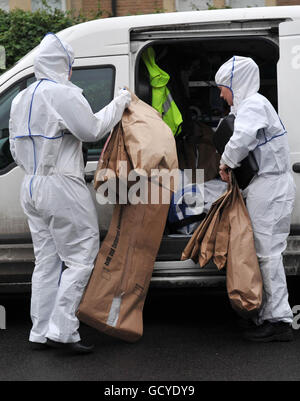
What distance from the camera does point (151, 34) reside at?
5055 millimetres

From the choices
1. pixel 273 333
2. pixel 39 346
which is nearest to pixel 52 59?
pixel 39 346

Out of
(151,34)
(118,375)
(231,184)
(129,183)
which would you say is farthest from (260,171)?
(118,375)

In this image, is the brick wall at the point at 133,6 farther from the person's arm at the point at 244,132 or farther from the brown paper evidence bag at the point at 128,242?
the person's arm at the point at 244,132

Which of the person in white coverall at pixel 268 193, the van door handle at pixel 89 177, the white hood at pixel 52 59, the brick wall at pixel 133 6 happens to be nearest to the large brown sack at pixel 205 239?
the person in white coverall at pixel 268 193

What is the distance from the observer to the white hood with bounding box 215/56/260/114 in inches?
186

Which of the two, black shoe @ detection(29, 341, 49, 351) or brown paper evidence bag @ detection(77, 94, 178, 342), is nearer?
brown paper evidence bag @ detection(77, 94, 178, 342)

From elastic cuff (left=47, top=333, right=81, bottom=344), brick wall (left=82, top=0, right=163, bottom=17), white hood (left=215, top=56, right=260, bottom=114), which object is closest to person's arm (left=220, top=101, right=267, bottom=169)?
white hood (left=215, top=56, right=260, bottom=114)

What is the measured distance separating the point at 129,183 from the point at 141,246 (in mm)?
427

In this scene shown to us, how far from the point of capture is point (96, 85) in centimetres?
509

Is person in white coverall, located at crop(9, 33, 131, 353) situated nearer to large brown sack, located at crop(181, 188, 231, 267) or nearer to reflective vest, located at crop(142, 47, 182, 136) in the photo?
large brown sack, located at crop(181, 188, 231, 267)

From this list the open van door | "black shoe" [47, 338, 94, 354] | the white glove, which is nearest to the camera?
Answer: "black shoe" [47, 338, 94, 354]

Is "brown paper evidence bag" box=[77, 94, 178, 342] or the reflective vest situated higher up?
the reflective vest

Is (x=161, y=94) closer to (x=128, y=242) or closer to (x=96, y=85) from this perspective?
(x=96, y=85)
